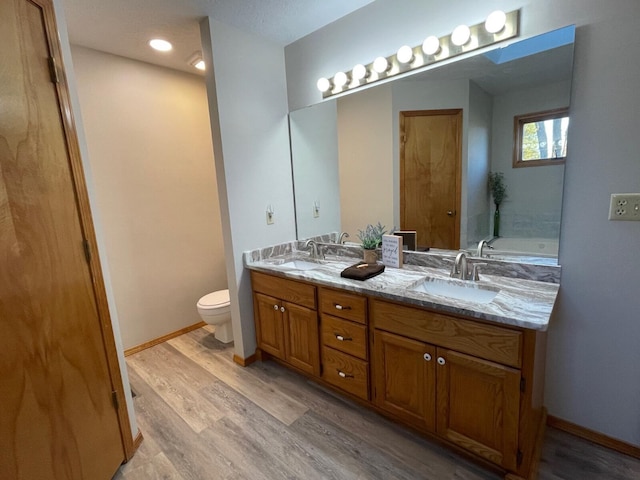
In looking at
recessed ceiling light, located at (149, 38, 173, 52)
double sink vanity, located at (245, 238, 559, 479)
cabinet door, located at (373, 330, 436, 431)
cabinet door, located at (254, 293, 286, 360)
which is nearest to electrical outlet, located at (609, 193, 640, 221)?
double sink vanity, located at (245, 238, 559, 479)

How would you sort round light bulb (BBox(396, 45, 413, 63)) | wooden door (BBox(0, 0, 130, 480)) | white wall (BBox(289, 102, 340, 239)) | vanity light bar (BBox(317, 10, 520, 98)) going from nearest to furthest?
Answer: wooden door (BBox(0, 0, 130, 480)) < vanity light bar (BBox(317, 10, 520, 98)) < round light bulb (BBox(396, 45, 413, 63)) < white wall (BBox(289, 102, 340, 239))

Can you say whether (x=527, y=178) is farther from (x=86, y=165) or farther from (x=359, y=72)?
(x=86, y=165)

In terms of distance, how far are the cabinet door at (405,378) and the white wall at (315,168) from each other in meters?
1.08

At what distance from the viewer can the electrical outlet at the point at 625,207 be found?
1.32 metres

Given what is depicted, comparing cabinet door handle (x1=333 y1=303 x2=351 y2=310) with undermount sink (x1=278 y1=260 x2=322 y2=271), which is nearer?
cabinet door handle (x1=333 y1=303 x2=351 y2=310)

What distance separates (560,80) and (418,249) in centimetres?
111

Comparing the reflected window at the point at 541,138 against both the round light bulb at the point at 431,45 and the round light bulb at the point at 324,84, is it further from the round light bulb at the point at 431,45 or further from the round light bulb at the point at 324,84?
the round light bulb at the point at 324,84

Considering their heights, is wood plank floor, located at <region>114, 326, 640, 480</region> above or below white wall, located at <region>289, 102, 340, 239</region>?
below

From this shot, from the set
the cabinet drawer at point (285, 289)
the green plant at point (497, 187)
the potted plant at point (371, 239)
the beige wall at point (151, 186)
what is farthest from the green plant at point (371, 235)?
the beige wall at point (151, 186)

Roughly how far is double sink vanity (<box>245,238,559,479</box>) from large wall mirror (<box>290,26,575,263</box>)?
29 centimetres

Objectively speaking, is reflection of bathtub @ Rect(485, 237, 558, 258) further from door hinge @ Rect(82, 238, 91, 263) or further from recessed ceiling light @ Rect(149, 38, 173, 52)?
recessed ceiling light @ Rect(149, 38, 173, 52)

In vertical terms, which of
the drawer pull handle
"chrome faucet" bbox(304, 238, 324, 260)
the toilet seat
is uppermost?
"chrome faucet" bbox(304, 238, 324, 260)

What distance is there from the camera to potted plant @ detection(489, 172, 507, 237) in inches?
66.8

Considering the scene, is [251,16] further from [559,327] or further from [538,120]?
[559,327]
